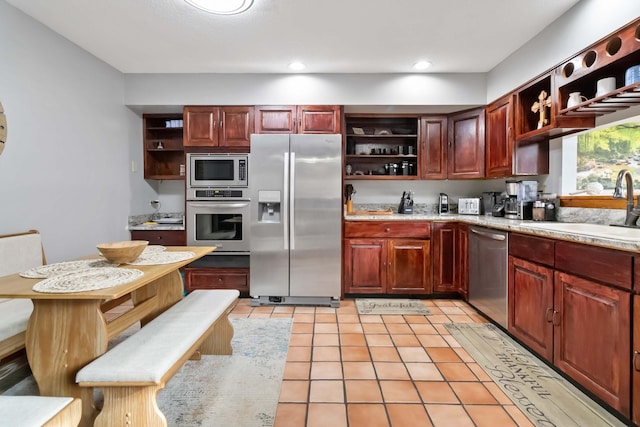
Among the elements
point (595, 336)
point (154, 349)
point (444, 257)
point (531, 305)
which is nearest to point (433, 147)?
point (444, 257)

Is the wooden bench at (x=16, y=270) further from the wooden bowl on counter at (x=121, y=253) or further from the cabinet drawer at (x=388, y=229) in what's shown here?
the cabinet drawer at (x=388, y=229)

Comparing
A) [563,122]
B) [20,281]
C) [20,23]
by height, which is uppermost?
[20,23]

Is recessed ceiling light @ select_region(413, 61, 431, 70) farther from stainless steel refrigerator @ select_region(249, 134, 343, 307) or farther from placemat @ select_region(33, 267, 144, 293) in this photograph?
placemat @ select_region(33, 267, 144, 293)

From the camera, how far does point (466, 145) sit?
140 inches

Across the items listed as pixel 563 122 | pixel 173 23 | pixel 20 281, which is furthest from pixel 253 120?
pixel 563 122

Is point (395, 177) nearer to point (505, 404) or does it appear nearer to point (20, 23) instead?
point (505, 404)

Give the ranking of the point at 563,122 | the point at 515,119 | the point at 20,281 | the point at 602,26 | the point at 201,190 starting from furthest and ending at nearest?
1. the point at 201,190
2. the point at 515,119
3. the point at 563,122
4. the point at 602,26
5. the point at 20,281

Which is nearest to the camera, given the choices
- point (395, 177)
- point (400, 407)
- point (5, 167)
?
point (400, 407)

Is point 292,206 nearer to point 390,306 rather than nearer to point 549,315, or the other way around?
point 390,306

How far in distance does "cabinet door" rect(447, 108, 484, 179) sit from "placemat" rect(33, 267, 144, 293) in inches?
129

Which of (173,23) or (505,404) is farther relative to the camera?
(173,23)

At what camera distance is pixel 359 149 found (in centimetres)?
402

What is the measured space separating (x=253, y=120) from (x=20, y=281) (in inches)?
97.9

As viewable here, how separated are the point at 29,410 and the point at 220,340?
1.29 m
